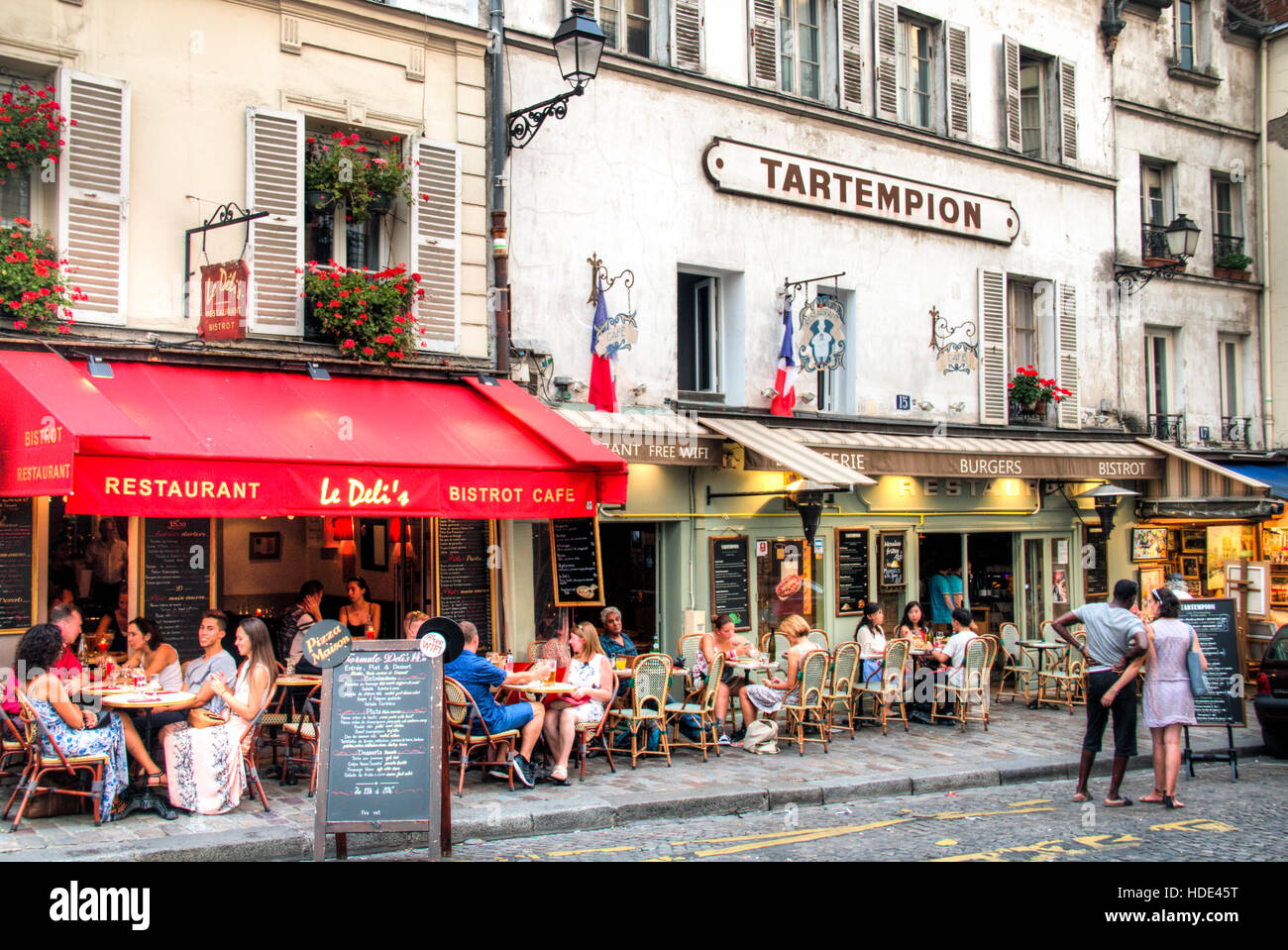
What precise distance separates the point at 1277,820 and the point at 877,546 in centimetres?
674

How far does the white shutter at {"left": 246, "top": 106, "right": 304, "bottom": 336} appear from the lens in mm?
10539

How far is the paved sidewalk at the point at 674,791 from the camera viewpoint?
7.58 metres

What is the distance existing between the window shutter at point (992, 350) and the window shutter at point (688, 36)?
17.2ft

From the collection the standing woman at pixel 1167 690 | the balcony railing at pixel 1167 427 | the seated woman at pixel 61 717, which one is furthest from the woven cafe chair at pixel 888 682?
the balcony railing at pixel 1167 427

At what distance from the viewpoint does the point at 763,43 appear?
14367mm

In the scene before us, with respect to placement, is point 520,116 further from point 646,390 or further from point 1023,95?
point 1023,95

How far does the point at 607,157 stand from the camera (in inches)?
508

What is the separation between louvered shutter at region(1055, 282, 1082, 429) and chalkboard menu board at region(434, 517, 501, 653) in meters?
9.43

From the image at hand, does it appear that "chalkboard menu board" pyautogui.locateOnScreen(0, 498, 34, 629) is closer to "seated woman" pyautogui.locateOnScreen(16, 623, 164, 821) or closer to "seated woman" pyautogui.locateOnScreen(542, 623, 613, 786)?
"seated woman" pyautogui.locateOnScreen(16, 623, 164, 821)

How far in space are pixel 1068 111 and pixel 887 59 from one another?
3.73 m

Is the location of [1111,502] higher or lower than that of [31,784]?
higher

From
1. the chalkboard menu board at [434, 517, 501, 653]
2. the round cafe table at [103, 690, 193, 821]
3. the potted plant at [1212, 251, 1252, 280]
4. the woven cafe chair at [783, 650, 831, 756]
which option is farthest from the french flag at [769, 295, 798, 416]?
the potted plant at [1212, 251, 1252, 280]

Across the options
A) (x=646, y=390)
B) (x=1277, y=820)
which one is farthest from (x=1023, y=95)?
(x=1277, y=820)

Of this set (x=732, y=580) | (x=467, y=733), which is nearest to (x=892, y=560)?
(x=732, y=580)
